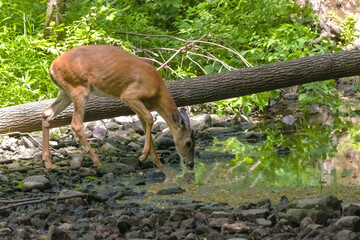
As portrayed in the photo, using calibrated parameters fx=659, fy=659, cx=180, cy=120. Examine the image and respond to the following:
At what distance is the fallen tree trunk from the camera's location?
9703 mm

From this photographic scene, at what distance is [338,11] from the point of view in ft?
57.8

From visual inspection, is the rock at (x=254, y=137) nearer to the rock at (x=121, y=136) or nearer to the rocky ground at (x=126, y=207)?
the rocky ground at (x=126, y=207)

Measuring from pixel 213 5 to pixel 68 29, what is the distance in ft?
13.8

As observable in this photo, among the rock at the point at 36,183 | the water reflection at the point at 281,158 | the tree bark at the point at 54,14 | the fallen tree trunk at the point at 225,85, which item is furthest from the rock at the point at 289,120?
the rock at the point at 36,183

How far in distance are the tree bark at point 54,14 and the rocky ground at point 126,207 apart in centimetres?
334

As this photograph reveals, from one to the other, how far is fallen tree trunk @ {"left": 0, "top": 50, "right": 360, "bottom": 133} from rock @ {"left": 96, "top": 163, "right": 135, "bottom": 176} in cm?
166

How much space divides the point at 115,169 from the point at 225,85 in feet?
8.19

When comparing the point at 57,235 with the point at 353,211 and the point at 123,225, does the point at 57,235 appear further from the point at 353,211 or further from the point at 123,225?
the point at 353,211

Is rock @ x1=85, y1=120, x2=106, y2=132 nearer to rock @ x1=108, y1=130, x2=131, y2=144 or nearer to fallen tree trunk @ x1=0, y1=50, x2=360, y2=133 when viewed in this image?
rock @ x1=108, y1=130, x2=131, y2=144

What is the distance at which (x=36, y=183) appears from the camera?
23.7ft

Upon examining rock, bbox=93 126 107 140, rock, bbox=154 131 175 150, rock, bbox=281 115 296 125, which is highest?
rock, bbox=154 131 175 150

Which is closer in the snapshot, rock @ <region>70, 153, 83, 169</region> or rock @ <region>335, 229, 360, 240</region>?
rock @ <region>335, 229, 360, 240</region>

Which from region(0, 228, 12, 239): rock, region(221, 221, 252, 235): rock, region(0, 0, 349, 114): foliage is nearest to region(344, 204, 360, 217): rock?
region(221, 221, 252, 235): rock

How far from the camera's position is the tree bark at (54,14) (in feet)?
40.2
